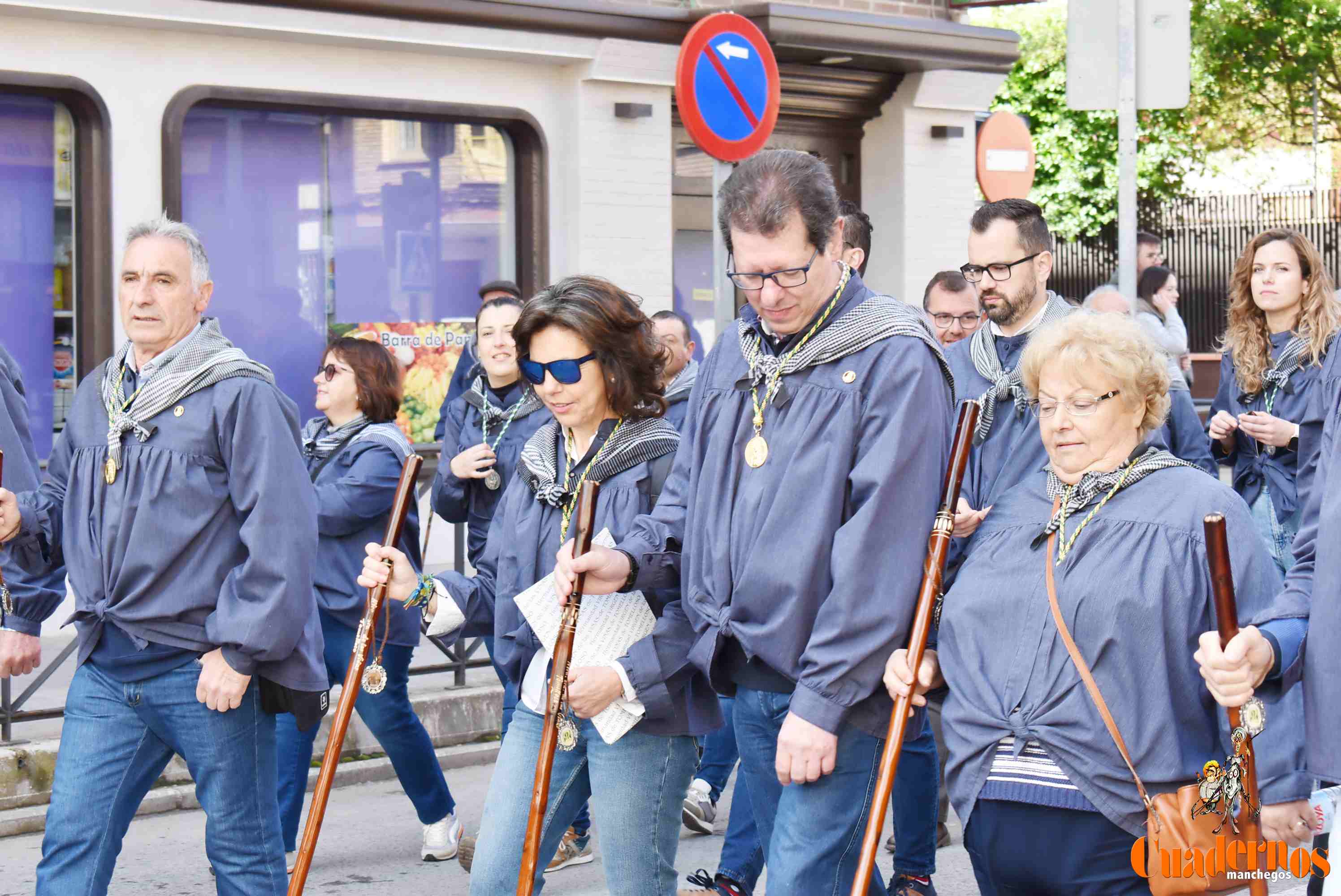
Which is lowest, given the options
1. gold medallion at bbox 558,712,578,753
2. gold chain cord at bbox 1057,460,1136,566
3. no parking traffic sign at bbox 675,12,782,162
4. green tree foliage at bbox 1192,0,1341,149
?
gold medallion at bbox 558,712,578,753

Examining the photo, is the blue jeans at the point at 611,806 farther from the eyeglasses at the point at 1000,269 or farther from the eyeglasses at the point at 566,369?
the eyeglasses at the point at 1000,269

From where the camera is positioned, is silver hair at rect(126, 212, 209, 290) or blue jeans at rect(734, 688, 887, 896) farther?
silver hair at rect(126, 212, 209, 290)

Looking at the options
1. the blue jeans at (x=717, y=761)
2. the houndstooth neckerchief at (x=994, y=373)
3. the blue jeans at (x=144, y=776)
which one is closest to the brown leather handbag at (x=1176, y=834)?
the houndstooth neckerchief at (x=994, y=373)

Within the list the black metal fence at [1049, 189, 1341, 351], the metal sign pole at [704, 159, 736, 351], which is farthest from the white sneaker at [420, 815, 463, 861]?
the black metal fence at [1049, 189, 1341, 351]

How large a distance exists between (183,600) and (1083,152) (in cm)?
2737

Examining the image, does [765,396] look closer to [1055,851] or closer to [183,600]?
[1055,851]

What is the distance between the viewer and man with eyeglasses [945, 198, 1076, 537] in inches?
187

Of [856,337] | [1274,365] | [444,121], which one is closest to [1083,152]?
[444,121]

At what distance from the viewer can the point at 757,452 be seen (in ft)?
11.7

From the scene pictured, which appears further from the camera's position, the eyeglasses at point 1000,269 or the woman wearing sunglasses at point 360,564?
the woman wearing sunglasses at point 360,564

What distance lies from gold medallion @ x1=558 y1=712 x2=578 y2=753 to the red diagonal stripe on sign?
16.5ft

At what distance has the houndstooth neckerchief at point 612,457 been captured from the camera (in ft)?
13.1

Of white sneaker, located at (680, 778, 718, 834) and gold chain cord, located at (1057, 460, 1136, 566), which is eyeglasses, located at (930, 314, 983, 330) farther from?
gold chain cord, located at (1057, 460, 1136, 566)

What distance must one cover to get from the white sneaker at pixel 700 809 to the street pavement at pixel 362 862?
4cm
